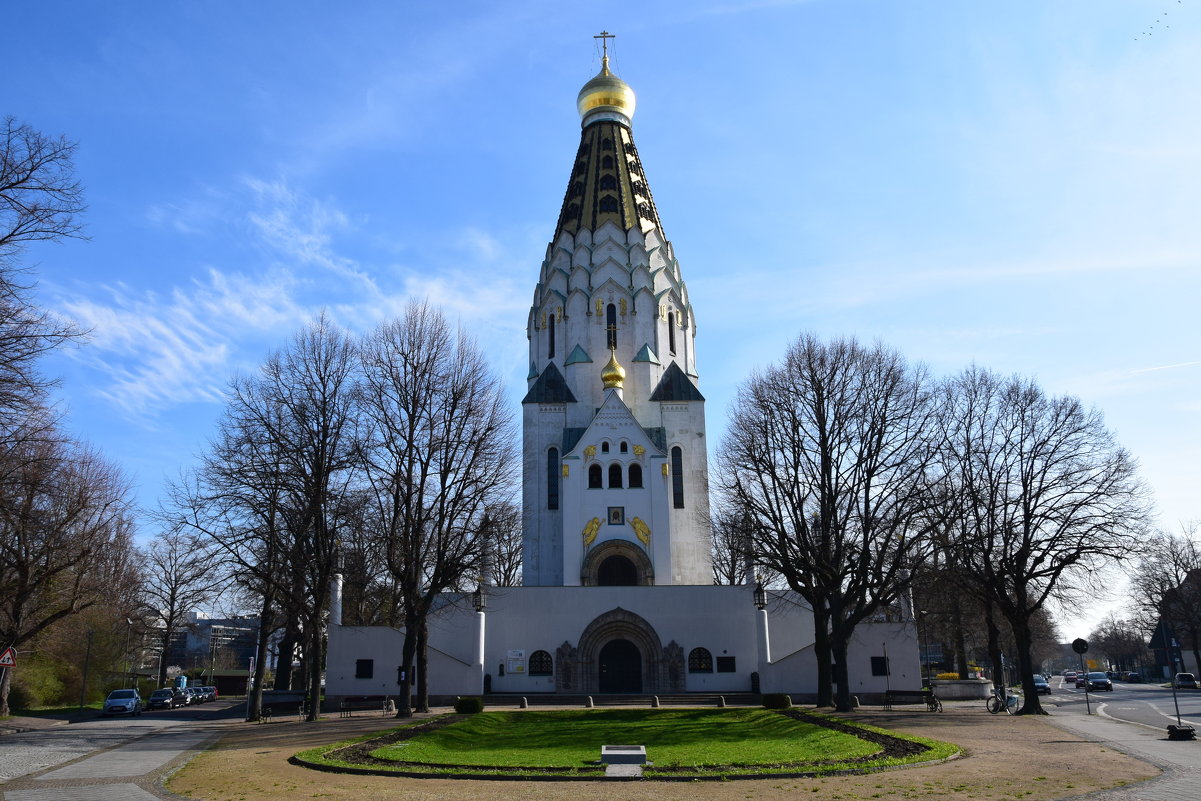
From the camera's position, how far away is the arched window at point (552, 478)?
47.4m

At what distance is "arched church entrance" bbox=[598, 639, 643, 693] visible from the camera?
37.4 meters

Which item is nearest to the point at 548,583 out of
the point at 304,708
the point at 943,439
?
the point at 304,708

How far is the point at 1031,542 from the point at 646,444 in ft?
65.2

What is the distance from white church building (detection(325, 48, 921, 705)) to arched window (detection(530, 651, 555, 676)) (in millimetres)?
58

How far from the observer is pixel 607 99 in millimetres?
55812

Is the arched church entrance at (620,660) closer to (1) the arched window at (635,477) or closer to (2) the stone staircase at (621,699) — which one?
(2) the stone staircase at (621,699)

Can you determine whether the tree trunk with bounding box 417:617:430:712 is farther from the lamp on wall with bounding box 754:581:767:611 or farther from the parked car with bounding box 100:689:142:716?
the lamp on wall with bounding box 754:581:767:611

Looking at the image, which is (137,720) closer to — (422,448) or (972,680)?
(422,448)

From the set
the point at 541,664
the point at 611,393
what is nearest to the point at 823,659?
the point at 541,664

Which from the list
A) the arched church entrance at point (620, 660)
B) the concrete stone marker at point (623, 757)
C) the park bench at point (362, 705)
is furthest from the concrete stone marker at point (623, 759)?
the arched church entrance at point (620, 660)

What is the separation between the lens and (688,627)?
37.5m

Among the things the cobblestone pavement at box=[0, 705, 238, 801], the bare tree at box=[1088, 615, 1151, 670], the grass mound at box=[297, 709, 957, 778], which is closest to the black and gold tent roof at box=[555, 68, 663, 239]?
the grass mound at box=[297, 709, 957, 778]

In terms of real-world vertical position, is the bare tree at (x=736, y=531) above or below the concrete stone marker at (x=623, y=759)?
above

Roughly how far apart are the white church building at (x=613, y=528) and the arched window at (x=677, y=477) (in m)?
0.07
